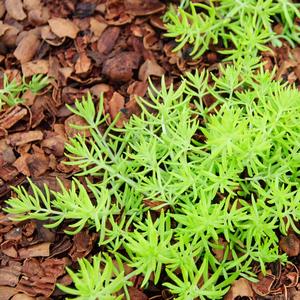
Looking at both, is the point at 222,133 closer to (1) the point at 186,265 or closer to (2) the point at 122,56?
(1) the point at 186,265

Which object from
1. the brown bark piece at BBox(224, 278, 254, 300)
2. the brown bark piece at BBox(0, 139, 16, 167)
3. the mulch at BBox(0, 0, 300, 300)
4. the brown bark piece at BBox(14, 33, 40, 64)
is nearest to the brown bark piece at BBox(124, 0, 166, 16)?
the mulch at BBox(0, 0, 300, 300)

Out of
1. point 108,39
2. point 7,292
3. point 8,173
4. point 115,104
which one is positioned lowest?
point 7,292

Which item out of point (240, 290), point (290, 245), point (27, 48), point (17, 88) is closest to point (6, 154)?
point (17, 88)

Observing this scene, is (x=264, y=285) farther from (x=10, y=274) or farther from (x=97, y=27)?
(x=97, y=27)

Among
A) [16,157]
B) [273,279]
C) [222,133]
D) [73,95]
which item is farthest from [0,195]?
[273,279]

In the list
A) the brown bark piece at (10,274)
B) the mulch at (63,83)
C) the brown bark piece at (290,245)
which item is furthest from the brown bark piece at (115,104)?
the brown bark piece at (290,245)

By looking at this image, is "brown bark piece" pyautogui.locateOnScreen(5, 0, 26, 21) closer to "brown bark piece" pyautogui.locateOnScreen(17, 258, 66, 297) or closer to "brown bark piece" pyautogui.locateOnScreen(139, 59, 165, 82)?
"brown bark piece" pyautogui.locateOnScreen(139, 59, 165, 82)
